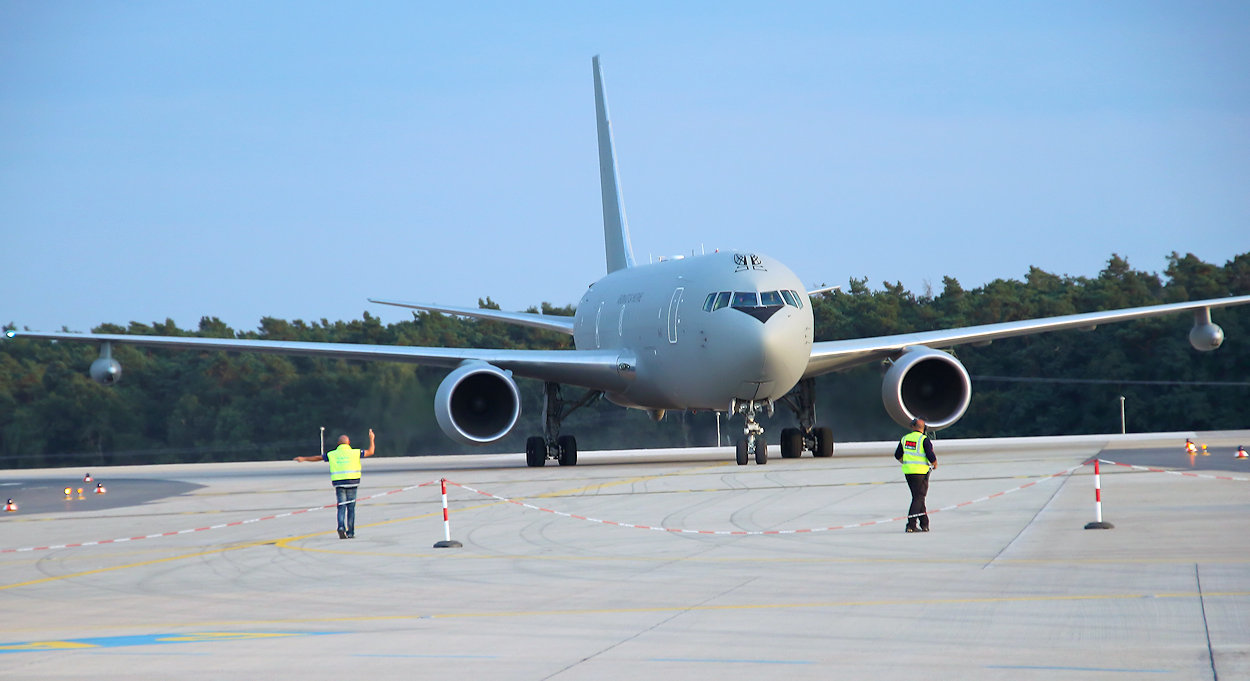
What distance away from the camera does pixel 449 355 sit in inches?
1128

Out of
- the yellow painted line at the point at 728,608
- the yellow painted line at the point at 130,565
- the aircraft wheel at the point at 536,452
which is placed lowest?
the yellow painted line at the point at 728,608

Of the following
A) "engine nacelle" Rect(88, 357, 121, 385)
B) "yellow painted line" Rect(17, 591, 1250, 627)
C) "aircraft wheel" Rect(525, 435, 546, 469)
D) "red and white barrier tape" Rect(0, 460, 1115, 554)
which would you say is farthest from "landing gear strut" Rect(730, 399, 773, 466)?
"yellow painted line" Rect(17, 591, 1250, 627)

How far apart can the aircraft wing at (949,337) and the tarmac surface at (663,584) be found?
746 cm

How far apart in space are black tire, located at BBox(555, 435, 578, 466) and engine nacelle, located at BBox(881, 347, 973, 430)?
22.1ft

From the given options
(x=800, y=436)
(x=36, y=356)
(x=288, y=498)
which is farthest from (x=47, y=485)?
(x=36, y=356)

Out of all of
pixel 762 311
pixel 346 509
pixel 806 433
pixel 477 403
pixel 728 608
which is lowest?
pixel 728 608

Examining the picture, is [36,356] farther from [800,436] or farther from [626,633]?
[626,633]

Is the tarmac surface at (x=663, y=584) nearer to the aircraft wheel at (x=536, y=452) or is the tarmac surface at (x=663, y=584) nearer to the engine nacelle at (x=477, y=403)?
the engine nacelle at (x=477, y=403)

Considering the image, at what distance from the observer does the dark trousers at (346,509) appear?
1547 centimetres

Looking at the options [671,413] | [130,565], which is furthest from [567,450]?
[130,565]

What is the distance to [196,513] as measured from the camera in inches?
776

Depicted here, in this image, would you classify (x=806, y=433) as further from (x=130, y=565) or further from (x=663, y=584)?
(x=663, y=584)

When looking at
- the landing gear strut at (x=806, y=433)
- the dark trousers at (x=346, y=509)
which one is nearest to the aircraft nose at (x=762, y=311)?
the landing gear strut at (x=806, y=433)

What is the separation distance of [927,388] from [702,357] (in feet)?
17.3
